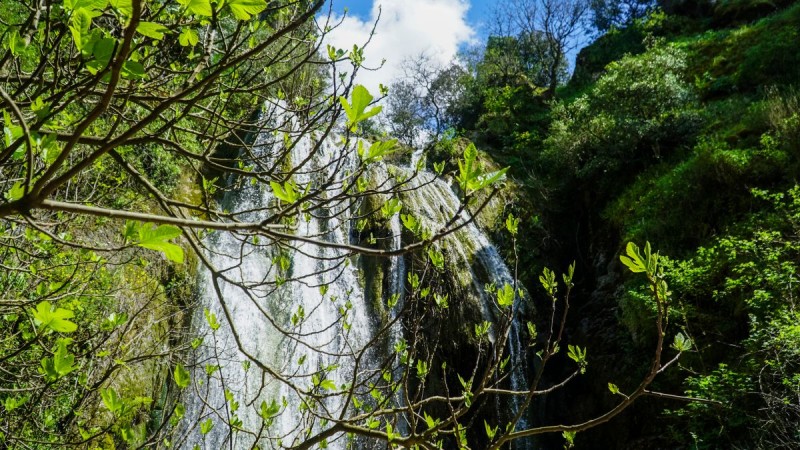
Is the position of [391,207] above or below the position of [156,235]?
above

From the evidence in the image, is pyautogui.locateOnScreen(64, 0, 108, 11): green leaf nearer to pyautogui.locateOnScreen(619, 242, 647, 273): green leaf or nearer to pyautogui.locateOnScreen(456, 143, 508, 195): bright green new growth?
pyautogui.locateOnScreen(456, 143, 508, 195): bright green new growth

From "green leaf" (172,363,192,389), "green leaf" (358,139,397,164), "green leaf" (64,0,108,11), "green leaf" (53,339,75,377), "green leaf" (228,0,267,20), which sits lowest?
"green leaf" (172,363,192,389)

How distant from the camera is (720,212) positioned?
23.4 feet

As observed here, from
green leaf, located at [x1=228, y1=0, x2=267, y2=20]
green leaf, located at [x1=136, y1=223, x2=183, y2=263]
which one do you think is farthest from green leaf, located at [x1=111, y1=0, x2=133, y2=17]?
green leaf, located at [x1=136, y1=223, x2=183, y2=263]

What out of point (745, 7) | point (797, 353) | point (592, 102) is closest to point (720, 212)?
point (797, 353)

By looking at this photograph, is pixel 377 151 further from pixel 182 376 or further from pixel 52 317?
pixel 182 376

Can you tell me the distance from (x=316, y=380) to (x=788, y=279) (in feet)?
17.1

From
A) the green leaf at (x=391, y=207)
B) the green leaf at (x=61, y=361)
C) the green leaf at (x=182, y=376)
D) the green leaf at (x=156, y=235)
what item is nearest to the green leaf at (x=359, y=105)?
the green leaf at (x=156, y=235)

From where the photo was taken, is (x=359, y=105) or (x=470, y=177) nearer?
(x=359, y=105)

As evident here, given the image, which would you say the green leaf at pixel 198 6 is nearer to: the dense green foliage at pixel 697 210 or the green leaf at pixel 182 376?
the green leaf at pixel 182 376

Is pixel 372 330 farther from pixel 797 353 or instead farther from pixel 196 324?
pixel 797 353

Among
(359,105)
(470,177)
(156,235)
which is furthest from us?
(470,177)

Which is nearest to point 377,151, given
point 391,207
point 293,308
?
point 391,207

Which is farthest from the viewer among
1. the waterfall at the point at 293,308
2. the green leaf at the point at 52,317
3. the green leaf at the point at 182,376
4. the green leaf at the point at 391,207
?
the waterfall at the point at 293,308
